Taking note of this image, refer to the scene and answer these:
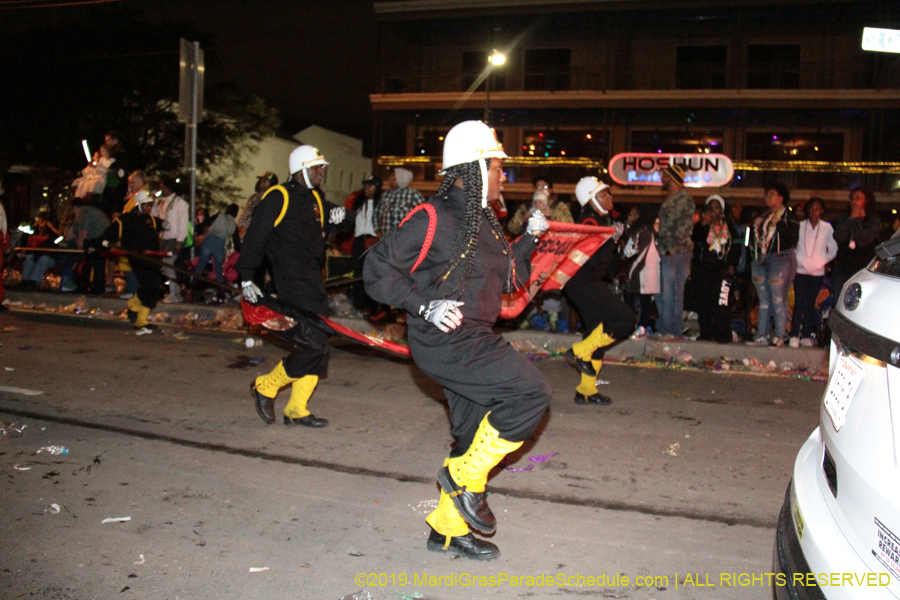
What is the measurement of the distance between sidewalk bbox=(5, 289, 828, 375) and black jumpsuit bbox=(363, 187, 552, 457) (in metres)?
5.89

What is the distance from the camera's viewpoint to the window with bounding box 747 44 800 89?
27.9m

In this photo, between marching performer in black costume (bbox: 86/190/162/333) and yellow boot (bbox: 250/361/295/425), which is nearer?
yellow boot (bbox: 250/361/295/425)

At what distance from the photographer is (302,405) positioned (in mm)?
6078

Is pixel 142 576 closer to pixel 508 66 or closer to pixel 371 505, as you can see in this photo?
pixel 371 505

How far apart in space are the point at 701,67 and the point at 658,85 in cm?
163

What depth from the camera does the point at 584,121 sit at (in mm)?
30469

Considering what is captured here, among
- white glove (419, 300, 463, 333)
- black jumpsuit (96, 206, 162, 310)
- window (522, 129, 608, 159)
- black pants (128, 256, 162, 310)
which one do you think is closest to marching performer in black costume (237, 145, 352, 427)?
white glove (419, 300, 463, 333)

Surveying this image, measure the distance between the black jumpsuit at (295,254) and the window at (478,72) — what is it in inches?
995

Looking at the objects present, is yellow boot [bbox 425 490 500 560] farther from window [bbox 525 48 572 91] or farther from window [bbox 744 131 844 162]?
window [bbox 744 131 844 162]

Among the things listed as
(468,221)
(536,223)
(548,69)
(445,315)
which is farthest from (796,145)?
(445,315)

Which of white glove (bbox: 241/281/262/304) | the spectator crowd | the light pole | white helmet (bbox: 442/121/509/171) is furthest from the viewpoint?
the light pole

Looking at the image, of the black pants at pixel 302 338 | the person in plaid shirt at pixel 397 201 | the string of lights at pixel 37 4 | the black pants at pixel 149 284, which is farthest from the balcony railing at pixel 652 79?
the black pants at pixel 302 338

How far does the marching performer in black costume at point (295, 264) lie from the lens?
5.95 meters

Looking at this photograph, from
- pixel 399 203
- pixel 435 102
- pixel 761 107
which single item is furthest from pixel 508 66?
pixel 399 203
